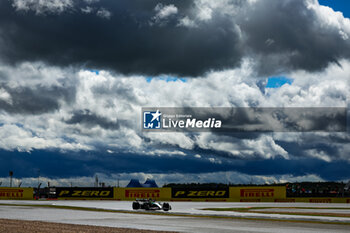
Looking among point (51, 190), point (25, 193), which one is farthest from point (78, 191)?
point (25, 193)

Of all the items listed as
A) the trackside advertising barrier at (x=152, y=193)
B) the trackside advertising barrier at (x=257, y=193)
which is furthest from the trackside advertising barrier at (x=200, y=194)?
the trackside advertising barrier at (x=257, y=193)

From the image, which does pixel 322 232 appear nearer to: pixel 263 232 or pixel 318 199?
pixel 263 232

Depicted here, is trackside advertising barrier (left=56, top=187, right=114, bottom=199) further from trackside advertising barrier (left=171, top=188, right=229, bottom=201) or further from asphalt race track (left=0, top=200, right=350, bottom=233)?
asphalt race track (left=0, top=200, right=350, bottom=233)

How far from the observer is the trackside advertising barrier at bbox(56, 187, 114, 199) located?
240 ft

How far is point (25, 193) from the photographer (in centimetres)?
7569

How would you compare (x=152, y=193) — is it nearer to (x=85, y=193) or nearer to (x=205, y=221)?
(x=85, y=193)

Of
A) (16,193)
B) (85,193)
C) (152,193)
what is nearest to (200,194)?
(152,193)

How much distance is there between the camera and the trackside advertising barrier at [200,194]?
2724 inches

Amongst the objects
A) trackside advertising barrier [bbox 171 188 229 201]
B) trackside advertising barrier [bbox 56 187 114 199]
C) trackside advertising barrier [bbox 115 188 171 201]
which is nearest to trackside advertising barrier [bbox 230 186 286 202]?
trackside advertising barrier [bbox 171 188 229 201]

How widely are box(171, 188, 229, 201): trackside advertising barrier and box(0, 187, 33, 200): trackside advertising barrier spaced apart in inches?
980

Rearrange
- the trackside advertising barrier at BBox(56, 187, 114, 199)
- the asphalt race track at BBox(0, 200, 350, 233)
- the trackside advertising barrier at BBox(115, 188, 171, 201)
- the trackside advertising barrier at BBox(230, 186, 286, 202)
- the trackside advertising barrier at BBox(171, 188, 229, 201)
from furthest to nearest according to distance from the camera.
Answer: the trackside advertising barrier at BBox(56, 187, 114, 199) → the trackside advertising barrier at BBox(115, 188, 171, 201) → the trackside advertising barrier at BBox(171, 188, 229, 201) → the trackside advertising barrier at BBox(230, 186, 286, 202) → the asphalt race track at BBox(0, 200, 350, 233)

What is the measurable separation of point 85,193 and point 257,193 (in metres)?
28.1

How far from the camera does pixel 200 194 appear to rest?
70.0 meters

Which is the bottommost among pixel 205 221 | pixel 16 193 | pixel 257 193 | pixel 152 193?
pixel 205 221
